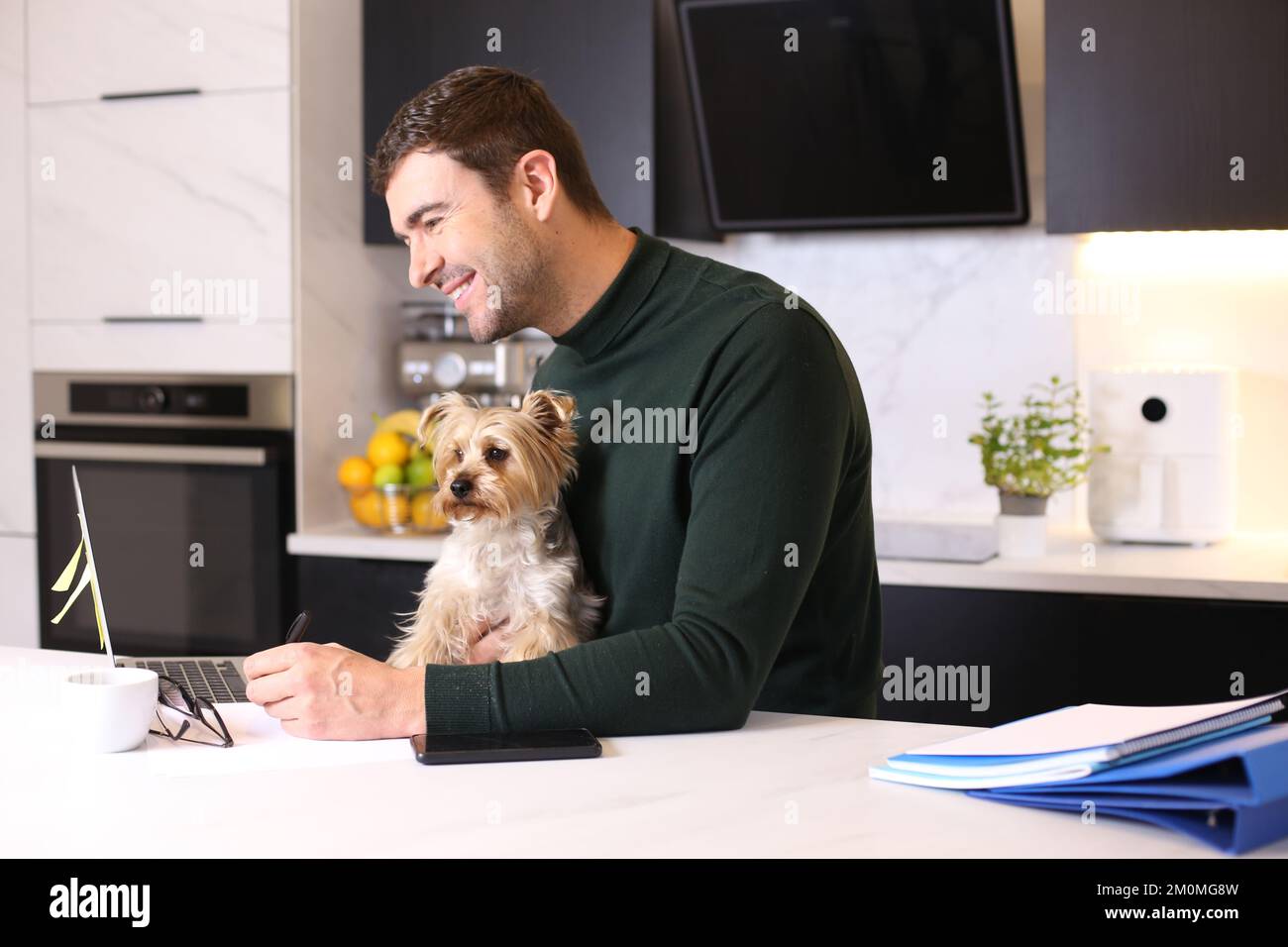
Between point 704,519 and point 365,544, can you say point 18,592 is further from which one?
point 704,519

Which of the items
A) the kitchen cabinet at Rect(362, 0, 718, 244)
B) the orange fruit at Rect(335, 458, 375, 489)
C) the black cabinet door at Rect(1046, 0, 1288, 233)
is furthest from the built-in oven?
the black cabinet door at Rect(1046, 0, 1288, 233)

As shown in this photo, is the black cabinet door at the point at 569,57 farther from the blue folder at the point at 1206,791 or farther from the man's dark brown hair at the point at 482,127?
the blue folder at the point at 1206,791

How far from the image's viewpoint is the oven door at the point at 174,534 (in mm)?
3088

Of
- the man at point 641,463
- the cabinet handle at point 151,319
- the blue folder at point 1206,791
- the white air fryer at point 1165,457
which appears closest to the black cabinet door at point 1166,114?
the white air fryer at point 1165,457

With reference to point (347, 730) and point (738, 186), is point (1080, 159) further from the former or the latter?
point (347, 730)

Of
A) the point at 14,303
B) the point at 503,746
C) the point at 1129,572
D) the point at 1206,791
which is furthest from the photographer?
the point at 14,303

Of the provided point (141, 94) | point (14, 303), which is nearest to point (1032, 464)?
point (141, 94)

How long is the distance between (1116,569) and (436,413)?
4.46 ft

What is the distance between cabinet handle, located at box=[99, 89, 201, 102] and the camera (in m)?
3.07

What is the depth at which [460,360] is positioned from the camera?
130 inches

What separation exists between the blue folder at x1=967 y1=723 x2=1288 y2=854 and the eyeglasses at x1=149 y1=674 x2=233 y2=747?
2.50 feet

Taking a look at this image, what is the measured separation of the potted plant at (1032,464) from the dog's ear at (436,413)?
1.29 m

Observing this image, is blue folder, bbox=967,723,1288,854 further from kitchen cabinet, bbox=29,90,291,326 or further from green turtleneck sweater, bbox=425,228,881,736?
kitchen cabinet, bbox=29,90,291,326

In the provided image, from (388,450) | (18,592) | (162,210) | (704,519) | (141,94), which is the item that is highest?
(141,94)
